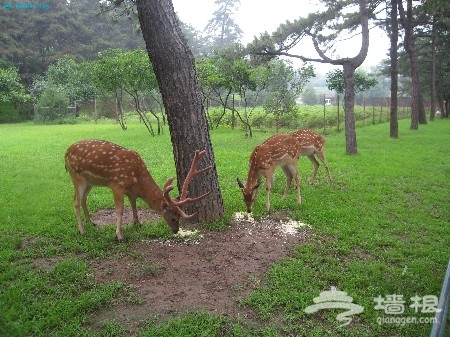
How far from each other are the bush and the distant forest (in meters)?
7.78

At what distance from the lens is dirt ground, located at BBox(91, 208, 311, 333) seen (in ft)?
11.1

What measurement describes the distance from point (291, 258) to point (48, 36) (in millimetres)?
34798

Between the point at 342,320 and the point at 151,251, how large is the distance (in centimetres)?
213

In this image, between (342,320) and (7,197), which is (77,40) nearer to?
(7,197)

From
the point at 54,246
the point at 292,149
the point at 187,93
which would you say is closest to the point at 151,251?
the point at 54,246

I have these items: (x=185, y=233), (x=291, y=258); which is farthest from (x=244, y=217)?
(x=291, y=258)

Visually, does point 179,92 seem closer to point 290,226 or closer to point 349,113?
point 290,226

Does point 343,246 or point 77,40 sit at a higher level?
point 77,40

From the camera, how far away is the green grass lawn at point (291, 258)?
3.15 meters

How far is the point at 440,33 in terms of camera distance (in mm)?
22453

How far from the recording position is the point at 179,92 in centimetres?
493

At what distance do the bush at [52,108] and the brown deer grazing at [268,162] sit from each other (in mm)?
21421

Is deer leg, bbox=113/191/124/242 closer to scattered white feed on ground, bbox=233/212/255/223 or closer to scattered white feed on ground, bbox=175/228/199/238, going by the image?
scattered white feed on ground, bbox=175/228/199/238

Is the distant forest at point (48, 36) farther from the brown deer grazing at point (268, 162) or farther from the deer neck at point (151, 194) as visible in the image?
the deer neck at point (151, 194)
